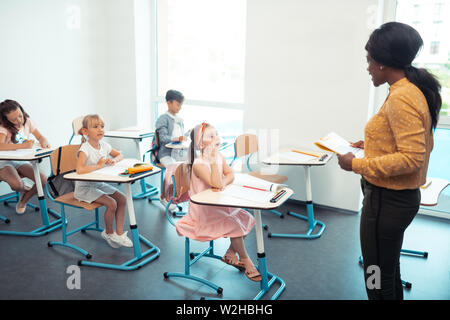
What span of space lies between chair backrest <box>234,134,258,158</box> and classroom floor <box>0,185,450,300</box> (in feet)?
2.50

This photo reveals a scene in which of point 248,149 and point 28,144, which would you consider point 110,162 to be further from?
point 248,149

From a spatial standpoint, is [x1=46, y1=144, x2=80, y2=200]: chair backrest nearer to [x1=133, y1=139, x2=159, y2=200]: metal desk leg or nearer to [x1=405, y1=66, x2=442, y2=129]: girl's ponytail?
[x1=133, y1=139, x2=159, y2=200]: metal desk leg

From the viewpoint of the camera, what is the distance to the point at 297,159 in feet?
12.1

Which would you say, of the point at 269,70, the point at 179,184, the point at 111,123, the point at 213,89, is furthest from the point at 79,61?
the point at 179,184

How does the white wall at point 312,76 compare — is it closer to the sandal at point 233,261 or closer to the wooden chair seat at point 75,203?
the sandal at point 233,261

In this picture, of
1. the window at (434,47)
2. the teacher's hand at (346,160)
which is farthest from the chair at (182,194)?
the window at (434,47)

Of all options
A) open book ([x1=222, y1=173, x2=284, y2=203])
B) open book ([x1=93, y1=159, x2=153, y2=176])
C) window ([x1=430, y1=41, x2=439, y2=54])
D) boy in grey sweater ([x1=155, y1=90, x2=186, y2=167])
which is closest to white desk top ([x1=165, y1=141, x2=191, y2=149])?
boy in grey sweater ([x1=155, y1=90, x2=186, y2=167])

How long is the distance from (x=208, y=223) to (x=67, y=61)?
11.6 ft

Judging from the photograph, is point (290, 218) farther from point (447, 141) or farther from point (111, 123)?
point (111, 123)

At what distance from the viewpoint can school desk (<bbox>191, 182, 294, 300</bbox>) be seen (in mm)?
2285

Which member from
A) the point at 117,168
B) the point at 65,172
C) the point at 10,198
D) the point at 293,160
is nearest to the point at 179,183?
the point at 117,168

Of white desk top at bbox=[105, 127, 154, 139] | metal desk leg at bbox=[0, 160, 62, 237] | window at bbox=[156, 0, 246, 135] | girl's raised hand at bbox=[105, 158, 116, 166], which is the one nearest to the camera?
girl's raised hand at bbox=[105, 158, 116, 166]

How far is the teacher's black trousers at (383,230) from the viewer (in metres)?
1.64

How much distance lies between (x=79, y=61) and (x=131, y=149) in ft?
4.62
